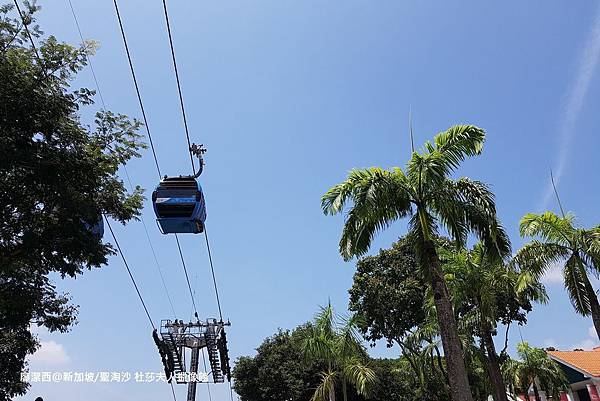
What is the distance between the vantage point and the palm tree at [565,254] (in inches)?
583

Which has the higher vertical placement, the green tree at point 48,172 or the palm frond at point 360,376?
the green tree at point 48,172

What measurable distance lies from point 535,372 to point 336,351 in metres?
23.5

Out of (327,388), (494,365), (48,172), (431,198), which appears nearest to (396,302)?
A: (327,388)

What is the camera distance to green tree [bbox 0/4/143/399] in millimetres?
9492

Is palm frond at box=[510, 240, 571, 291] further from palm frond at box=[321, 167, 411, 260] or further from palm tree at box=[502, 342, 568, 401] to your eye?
palm tree at box=[502, 342, 568, 401]

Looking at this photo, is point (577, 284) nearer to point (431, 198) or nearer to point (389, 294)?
point (431, 198)

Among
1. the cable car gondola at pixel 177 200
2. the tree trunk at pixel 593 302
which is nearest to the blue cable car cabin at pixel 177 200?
the cable car gondola at pixel 177 200

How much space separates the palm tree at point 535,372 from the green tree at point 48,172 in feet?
111

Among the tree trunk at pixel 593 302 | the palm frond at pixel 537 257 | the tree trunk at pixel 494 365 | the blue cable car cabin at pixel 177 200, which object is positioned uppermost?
the blue cable car cabin at pixel 177 200

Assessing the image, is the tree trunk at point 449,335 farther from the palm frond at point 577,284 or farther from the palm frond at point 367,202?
the palm frond at point 577,284

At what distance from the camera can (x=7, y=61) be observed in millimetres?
9289

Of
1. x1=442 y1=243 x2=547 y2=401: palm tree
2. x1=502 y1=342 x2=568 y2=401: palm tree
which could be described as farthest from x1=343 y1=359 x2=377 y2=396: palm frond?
x1=502 y1=342 x2=568 y2=401: palm tree

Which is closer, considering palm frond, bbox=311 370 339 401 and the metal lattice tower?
palm frond, bbox=311 370 339 401

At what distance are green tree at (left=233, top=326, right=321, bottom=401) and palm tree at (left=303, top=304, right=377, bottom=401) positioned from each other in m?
13.1
